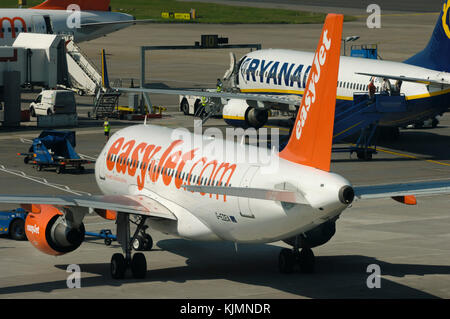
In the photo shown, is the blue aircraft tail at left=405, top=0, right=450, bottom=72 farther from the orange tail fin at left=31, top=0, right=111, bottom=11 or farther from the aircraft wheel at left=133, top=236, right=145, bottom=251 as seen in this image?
the orange tail fin at left=31, top=0, right=111, bottom=11

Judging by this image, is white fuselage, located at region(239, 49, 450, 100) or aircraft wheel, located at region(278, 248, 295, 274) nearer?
aircraft wheel, located at region(278, 248, 295, 274)

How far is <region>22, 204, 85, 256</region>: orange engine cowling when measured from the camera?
3256cm

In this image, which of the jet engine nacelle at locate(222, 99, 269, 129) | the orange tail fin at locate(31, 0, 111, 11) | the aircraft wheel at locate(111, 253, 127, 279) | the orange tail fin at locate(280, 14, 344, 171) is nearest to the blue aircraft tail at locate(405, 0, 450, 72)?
the jet engine nacelle at locate(222, 99, 269, 129)

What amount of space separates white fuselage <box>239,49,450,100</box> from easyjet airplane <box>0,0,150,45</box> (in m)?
29.3

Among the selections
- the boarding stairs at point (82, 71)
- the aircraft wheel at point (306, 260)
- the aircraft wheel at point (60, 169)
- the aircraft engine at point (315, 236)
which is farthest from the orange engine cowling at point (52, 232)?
the boarding stairs at point (82, 71)

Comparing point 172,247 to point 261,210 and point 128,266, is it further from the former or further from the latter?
point 261,210

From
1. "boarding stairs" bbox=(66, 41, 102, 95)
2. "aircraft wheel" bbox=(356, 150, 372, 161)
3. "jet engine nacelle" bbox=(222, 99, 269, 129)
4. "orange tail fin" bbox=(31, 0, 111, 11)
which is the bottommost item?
"aircraft wheel" bbox=(356, 150, 372, 161)

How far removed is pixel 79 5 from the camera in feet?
346

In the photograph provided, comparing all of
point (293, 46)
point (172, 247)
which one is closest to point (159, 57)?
point (293, 46)

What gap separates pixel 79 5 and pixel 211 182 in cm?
7710

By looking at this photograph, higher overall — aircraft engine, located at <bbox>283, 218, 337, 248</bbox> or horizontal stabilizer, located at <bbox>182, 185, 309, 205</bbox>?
horizontal stabilizer, located at <bbox>182, 185, 309, 205</bbox>

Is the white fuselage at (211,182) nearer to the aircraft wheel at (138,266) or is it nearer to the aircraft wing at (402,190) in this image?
the aircraft wheel at (138,266)

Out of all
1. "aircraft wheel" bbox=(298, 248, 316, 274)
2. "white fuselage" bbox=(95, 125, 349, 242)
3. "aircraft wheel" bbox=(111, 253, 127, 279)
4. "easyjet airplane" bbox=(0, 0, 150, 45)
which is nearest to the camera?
"white fuselage" bbox=(95, 125, 349, 242)

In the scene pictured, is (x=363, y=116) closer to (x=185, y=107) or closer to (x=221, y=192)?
(x=185, y=107)
